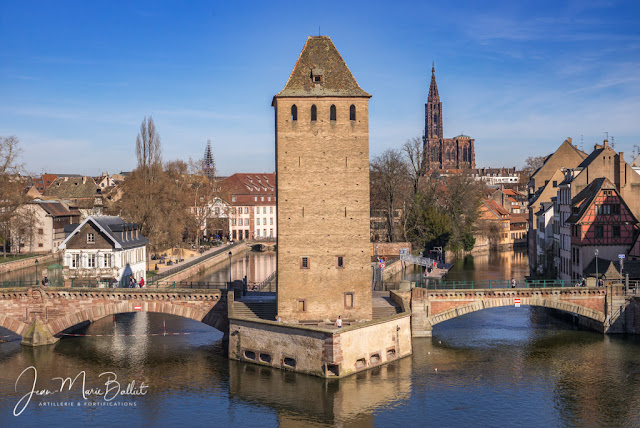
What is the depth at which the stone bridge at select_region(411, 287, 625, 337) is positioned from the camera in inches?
1826

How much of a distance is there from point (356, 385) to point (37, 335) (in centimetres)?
2194

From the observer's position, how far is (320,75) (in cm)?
4056

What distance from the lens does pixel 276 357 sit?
39.1 metres

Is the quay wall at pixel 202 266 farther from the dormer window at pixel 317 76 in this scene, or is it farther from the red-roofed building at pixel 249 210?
the dormer window at pixel 317 76

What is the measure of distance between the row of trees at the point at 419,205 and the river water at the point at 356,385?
43.6 metres

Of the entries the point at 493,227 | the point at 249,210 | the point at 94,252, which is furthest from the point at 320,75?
the point at 249,210

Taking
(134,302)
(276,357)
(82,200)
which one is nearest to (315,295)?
(276,357)

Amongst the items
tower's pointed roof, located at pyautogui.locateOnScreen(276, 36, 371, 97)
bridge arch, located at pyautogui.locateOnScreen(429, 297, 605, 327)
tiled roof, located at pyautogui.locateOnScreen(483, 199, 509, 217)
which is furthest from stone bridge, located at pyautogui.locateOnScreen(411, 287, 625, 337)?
tiled roof, located at pyautogui.locateOnScreen(483, 199, 509, 217)

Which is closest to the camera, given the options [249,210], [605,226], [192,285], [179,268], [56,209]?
[605,226]

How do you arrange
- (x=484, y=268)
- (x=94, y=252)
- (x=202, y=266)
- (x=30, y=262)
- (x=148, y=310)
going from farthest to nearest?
1. (x=484, y=268)
2. (x=30, y=262)
3. (x=202, y=266)
4. (x=94, y=252)
5. (x=148, y=310)

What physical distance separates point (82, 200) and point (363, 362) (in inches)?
3393

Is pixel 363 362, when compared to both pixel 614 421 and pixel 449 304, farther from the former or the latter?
pixel 614 421

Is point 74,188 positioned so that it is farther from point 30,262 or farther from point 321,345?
point 321,345

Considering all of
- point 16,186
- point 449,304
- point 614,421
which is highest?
point 16,186
